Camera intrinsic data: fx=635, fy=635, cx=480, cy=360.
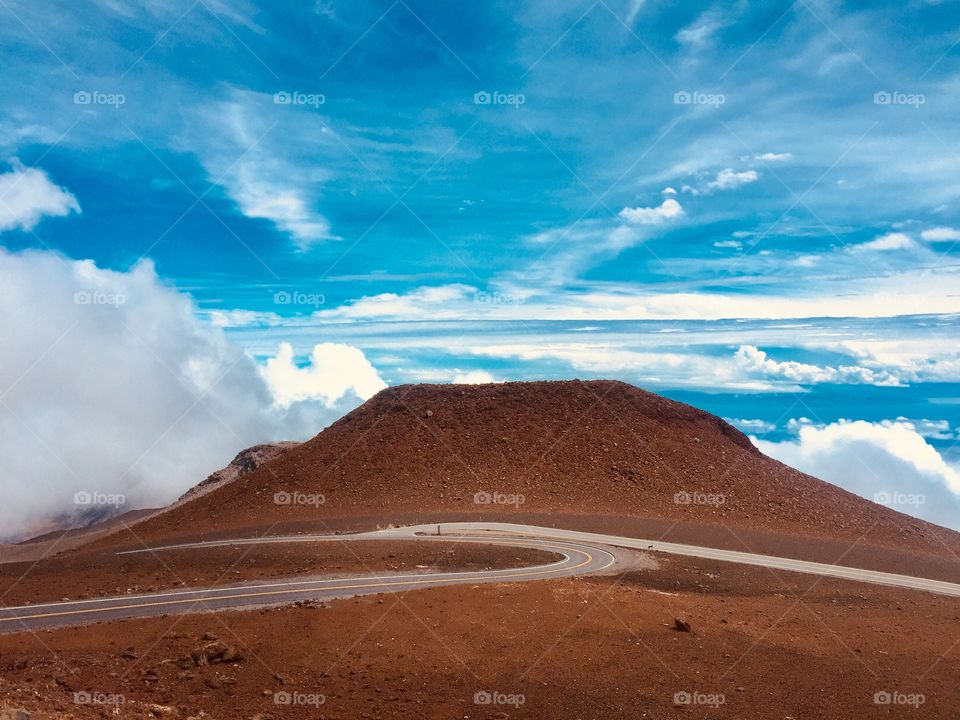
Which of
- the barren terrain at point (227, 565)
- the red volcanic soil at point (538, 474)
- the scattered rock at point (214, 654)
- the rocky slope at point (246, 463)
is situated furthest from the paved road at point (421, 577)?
the rocky slope at point (246, 463)

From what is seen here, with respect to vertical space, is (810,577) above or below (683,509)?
below

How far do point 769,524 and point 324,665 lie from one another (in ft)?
138

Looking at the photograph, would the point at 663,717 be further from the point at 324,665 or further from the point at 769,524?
the point at 769,524

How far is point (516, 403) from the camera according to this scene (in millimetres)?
70750

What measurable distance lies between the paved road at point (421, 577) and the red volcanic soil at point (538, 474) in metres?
6.93

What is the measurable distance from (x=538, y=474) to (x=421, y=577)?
1191 inches

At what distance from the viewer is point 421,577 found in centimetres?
3142

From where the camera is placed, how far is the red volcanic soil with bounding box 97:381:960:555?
174 ft

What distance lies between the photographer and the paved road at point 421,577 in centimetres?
2595

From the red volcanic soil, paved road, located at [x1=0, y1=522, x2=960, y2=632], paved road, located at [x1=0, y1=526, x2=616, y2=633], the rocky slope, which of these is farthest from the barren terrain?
the rocky slope

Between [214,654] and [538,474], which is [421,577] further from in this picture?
[538,474]

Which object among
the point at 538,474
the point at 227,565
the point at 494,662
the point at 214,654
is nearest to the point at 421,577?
the point at 227,565

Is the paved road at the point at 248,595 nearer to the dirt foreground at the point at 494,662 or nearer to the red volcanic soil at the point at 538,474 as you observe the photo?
the dirt foreground at the point at 494,662

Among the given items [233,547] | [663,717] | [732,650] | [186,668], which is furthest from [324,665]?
[233,547]
